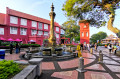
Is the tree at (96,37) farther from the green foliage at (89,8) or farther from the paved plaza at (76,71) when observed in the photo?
the paved plaza at (76,71)

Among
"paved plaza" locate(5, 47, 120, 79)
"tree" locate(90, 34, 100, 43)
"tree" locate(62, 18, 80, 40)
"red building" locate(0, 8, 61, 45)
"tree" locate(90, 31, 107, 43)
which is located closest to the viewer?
"paved plaza" locate(5, 47, 120, 79)

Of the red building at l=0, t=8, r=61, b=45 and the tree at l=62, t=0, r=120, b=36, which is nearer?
the tree at l=62, t=0, r=120, b=36

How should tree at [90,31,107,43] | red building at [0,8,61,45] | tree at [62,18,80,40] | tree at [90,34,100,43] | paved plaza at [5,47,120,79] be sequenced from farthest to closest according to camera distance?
tree at [90,31,107,43], tree at [90,34,100,43], tree at [62,18,80,40], red building at [0,8,61,45], paved plaza at [5,47,120,79]

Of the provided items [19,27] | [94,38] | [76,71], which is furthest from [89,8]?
[94,38]

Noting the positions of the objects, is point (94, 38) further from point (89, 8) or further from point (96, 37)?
point (89, 8)

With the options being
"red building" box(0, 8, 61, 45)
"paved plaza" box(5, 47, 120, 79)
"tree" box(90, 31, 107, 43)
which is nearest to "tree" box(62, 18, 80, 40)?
"red building" box(0, 8, 61, 45)

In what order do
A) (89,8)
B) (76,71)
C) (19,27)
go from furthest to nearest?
(19,27) → (89,8) → (76,71)

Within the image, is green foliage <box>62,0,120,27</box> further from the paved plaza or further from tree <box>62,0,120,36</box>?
the paved plaza

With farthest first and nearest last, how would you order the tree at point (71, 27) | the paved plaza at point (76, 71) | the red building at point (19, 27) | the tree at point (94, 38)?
the tree at point (94, 38) < the tree at point (71, 27) < the red building at point (19, 27) < the paved plaza at point (76, 71)

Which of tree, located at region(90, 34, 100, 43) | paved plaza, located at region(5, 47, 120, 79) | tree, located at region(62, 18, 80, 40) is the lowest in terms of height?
paved plaza, located at region(5, 47, 120, 79)

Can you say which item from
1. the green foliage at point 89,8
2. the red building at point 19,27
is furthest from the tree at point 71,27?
the green foliage at point 89,8

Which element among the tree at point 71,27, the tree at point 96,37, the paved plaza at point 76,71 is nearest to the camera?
the paved plaza at point 76,71

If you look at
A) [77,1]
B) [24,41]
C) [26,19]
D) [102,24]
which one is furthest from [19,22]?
[102,24]

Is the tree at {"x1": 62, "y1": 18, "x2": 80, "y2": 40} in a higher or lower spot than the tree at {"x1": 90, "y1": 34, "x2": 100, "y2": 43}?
higher
